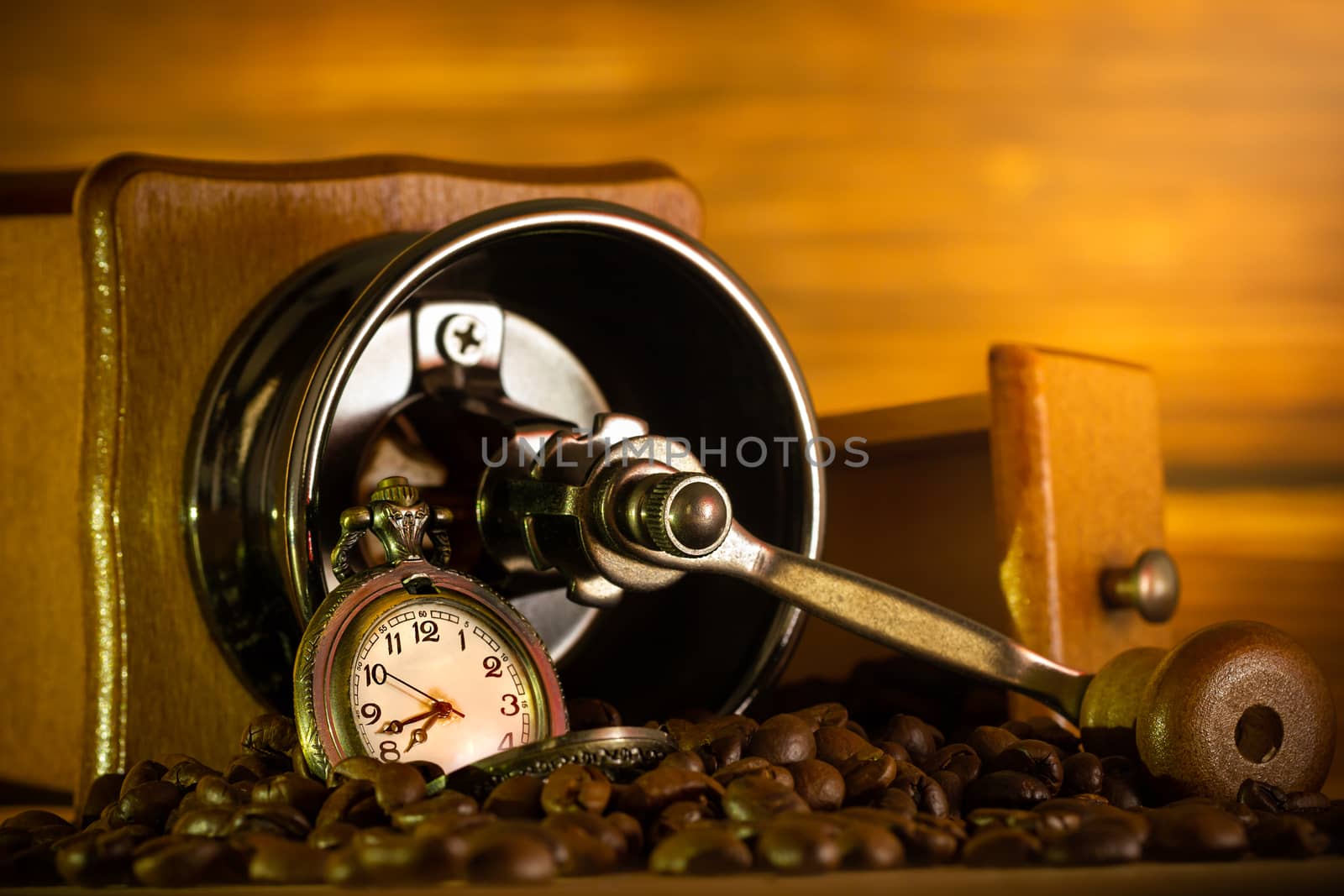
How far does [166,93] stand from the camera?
4.17 feet

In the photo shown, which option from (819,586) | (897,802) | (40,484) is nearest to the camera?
(897,802)

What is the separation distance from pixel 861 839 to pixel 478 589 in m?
0.22

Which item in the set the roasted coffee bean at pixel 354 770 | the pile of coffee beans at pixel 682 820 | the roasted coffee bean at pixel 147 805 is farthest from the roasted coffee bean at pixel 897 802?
the roasted coffee bean at pixel 147 805

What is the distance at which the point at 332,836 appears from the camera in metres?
0.47

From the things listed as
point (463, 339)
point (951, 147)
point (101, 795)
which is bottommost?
point (101, 795)

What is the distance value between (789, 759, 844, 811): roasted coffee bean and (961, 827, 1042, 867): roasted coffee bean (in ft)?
0.26

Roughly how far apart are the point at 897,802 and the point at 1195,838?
11 centimetres

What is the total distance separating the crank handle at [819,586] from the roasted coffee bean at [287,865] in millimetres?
205

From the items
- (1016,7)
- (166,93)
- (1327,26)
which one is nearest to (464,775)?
(166,93)

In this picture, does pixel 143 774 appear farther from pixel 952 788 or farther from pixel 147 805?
pixel 952 788

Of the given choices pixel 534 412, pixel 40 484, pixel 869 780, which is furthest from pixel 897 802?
pixel 40 484

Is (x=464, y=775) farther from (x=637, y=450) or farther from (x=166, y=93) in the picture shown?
(x=166, y=93)

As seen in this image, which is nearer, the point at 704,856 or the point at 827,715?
the point at 704,856

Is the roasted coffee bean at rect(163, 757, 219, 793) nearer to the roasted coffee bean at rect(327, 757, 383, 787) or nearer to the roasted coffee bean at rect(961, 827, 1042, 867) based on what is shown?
the roasted coffee bean at rect(327, 757, 383, 787)
